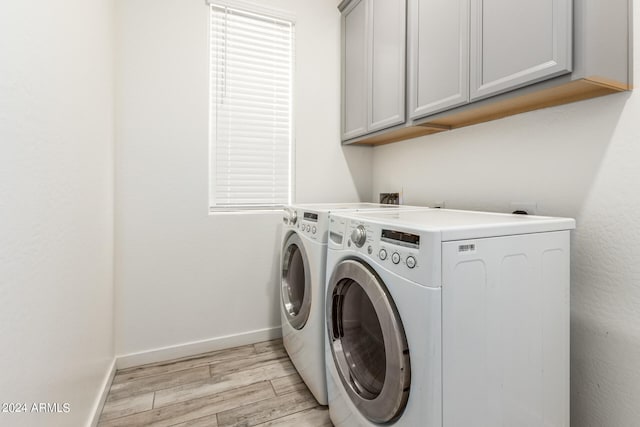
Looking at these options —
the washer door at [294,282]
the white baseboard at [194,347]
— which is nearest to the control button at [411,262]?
the washer door at [294,282]

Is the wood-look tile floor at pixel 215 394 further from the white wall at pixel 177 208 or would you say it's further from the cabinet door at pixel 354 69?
the cabinet door at pixel 354 69

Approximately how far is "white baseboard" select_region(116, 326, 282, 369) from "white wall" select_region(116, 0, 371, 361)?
34 mm

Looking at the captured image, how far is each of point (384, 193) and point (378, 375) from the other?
1544mm

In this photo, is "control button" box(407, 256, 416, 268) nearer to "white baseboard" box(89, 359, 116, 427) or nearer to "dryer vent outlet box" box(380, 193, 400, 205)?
"dryer vent outlet box" box(380, 193, 400, 205)

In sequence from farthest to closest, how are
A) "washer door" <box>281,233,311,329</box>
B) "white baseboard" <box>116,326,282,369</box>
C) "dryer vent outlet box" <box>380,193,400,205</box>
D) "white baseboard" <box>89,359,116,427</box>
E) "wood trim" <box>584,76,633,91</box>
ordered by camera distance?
"dryer vent outlet box" <box>380,193,400,205</box>
"white baseboard" <box>116,326,282,369</box>
"washer door" <box>281,233,311,329</box>
"white baseboard" <box>89,359,116,427</box>
"wood trim" <box>584,76,633,91</box>

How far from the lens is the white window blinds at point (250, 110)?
1.99 m

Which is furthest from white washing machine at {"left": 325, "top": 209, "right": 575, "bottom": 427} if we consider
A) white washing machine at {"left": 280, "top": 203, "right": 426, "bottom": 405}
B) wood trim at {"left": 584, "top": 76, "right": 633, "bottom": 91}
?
wood trim at {"left": 584, "top": 76, "right": 633, "bottom": 91}

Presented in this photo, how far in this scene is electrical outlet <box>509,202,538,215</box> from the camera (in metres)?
1.31

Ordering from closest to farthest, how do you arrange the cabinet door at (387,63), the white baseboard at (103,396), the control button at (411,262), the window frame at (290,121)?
the control button at (411,262) → the white baseboard at (103,396) → the cabinet door at (387,63) → the window frame at (290,121)

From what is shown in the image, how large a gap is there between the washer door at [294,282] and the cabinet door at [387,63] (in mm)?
960

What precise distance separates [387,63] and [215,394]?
7.11 feet

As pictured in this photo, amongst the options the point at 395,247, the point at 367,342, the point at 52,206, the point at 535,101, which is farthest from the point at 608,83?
the point at 52,206

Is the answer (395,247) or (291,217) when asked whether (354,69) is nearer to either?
(291,217)

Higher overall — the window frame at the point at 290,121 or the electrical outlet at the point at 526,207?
the window frame at the point at 290,121
